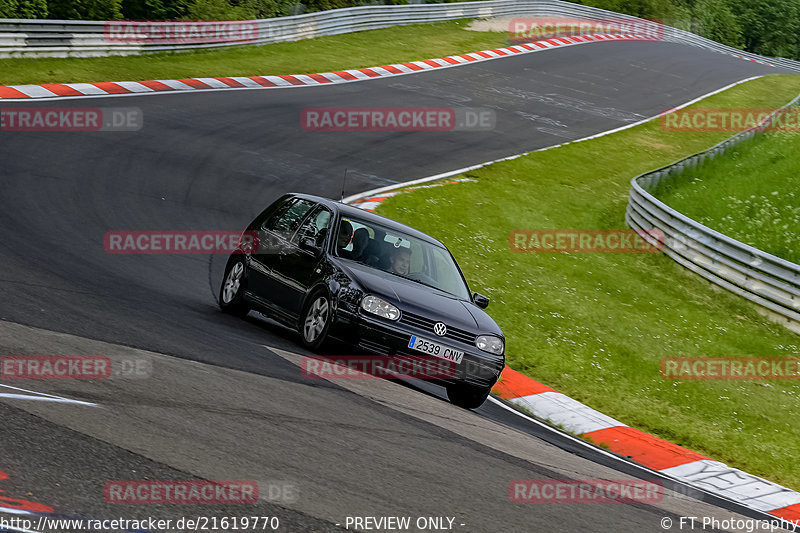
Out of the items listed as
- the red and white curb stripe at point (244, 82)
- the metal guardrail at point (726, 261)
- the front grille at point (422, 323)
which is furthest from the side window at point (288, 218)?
the red and white curb stripe at point (244, 82)

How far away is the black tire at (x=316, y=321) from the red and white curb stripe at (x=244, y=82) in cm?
1378

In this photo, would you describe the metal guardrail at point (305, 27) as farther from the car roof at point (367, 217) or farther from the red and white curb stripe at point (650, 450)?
the red and white curb stripe at point (650, 450)

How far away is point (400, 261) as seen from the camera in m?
10.6

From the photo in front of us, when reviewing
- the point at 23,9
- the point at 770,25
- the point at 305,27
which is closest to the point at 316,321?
the point at 23,9

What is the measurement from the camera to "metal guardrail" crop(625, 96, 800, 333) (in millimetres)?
16312

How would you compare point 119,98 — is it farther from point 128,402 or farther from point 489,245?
point 128,402

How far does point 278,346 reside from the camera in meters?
10.1

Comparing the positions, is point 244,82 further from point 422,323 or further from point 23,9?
point 422,323

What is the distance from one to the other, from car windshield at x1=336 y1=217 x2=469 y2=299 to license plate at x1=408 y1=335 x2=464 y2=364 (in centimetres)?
113

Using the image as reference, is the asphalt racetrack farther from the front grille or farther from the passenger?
the passenger

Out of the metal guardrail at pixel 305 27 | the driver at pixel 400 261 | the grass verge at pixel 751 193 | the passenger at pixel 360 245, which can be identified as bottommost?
the grass verge at pixel 751 193

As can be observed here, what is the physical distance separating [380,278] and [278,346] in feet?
4.02

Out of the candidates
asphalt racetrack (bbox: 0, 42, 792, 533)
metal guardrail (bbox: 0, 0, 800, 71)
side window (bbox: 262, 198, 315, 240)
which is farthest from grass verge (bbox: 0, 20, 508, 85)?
side window (bbox: 262, 198, 315, 240)

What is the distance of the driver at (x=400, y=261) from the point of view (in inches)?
415
